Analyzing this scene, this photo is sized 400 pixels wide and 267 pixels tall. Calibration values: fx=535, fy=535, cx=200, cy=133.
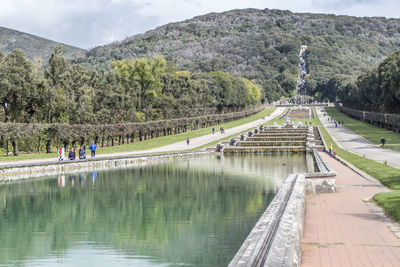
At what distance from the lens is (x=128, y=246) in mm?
14211

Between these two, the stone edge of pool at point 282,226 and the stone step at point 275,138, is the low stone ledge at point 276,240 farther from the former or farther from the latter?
the stone step at point 275,138

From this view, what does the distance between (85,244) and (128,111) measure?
6004 centimetres

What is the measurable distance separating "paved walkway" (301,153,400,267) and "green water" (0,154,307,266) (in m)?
2.10

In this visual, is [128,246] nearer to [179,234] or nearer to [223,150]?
[179,234]

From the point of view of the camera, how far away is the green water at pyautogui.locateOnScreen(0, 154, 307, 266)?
43.8 ft

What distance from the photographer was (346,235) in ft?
41.3

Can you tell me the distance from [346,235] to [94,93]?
6324cm

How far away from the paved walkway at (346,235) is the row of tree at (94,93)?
41.9m

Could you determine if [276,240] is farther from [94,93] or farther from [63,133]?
[94,93]

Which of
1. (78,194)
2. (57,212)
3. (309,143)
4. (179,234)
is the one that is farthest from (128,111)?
(179,234)

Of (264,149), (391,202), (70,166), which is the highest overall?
(391,202)

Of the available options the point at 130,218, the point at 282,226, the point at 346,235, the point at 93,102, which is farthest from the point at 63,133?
the point at 282,226

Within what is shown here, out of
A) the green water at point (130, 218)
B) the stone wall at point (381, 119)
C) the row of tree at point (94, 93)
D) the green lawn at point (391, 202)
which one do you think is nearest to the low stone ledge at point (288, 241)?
the green water at point (130, 218)

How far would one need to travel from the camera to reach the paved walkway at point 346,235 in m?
10.4
